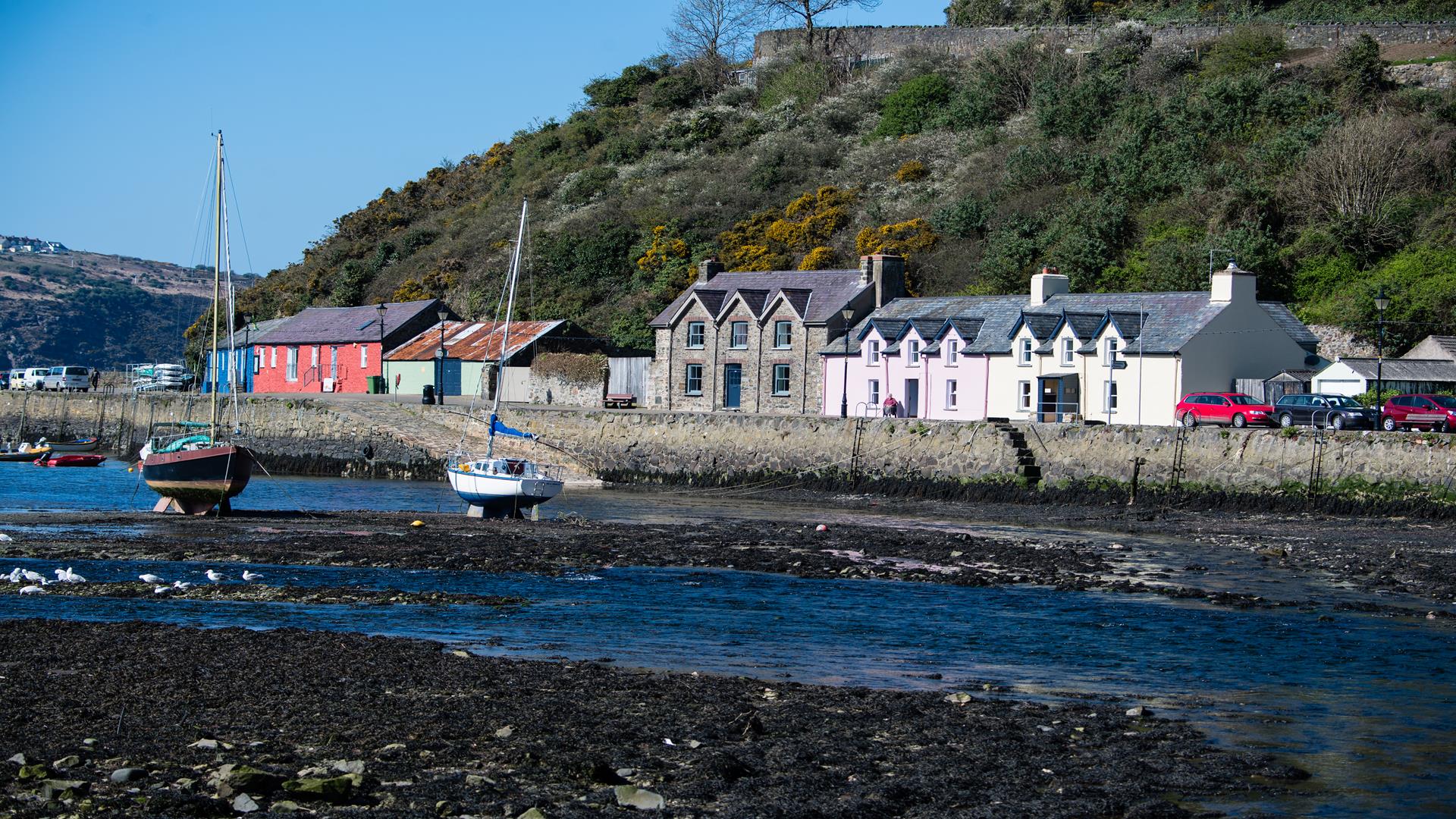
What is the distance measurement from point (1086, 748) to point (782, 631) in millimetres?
7114

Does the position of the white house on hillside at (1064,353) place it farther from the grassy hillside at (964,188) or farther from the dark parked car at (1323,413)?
the grassy hillside at (964,188)

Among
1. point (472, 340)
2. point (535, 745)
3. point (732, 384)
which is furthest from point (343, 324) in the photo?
point (535, 745)

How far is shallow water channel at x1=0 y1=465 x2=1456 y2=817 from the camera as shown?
47.4ft

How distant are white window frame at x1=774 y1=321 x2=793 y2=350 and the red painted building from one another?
23709 millimetres

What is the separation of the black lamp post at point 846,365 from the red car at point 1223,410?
41.0 ft

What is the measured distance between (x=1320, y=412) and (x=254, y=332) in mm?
63488

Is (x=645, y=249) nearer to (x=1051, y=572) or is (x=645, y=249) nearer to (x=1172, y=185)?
(x=1172, y=185)

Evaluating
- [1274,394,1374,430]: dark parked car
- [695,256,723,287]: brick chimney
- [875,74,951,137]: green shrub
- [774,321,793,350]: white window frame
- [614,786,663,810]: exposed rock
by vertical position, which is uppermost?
[875,74,951,137]: green shrub

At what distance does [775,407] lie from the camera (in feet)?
184

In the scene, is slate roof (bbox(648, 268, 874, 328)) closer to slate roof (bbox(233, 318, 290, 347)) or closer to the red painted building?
the red painted building

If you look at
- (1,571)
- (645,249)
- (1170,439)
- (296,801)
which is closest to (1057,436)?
(1170,439)

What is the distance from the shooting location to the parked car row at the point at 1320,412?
127ft

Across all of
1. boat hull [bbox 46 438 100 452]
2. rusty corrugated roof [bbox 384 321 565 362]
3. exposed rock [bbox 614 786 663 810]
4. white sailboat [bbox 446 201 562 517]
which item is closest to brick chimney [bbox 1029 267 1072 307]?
white sailboat [bbox 446 201 562 517]

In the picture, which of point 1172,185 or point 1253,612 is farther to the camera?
point 1172,185
